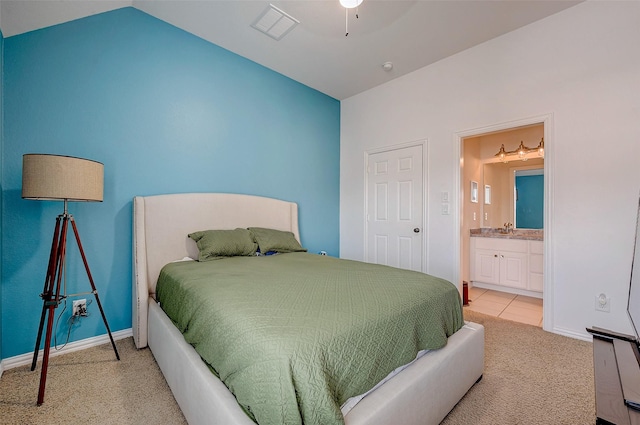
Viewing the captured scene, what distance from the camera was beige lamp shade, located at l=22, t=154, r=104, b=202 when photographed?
1644 mm

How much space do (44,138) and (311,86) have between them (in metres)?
2.86

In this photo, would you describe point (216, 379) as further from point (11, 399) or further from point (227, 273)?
point (11, 399)

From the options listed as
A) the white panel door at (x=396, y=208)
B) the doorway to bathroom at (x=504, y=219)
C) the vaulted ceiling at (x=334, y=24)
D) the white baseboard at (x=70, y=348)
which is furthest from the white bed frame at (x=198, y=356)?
the doorway to bathroom at (x=504, y=219)

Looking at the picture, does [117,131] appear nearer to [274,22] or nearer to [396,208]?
[274,22]

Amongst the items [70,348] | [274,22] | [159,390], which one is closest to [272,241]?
[159,390]

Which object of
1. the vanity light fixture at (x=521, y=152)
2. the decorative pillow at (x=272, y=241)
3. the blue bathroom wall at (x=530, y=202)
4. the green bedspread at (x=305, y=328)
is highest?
the vanity light fixture at (x=521, y=152)

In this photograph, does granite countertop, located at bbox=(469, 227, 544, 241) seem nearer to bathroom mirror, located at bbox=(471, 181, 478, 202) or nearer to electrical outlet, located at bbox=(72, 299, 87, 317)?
bathroom mirror, located at bbox=(471, 181, 478, 202)

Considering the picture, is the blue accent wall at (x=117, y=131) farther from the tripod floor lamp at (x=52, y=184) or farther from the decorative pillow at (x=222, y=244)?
the decorative pillow at (x=222, y=244)

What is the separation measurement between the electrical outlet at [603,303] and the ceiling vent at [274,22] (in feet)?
11.5

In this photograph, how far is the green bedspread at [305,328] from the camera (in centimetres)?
90

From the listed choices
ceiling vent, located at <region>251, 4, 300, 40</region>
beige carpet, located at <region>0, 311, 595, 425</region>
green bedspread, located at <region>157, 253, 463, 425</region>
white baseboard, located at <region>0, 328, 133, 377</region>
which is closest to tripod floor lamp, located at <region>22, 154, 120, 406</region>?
beige carpet, located at <region>0, 311, 595, 425</region>

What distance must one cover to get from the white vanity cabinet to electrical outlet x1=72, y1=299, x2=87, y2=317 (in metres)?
4.57

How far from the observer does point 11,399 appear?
1563 mm

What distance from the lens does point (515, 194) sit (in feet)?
14.0
